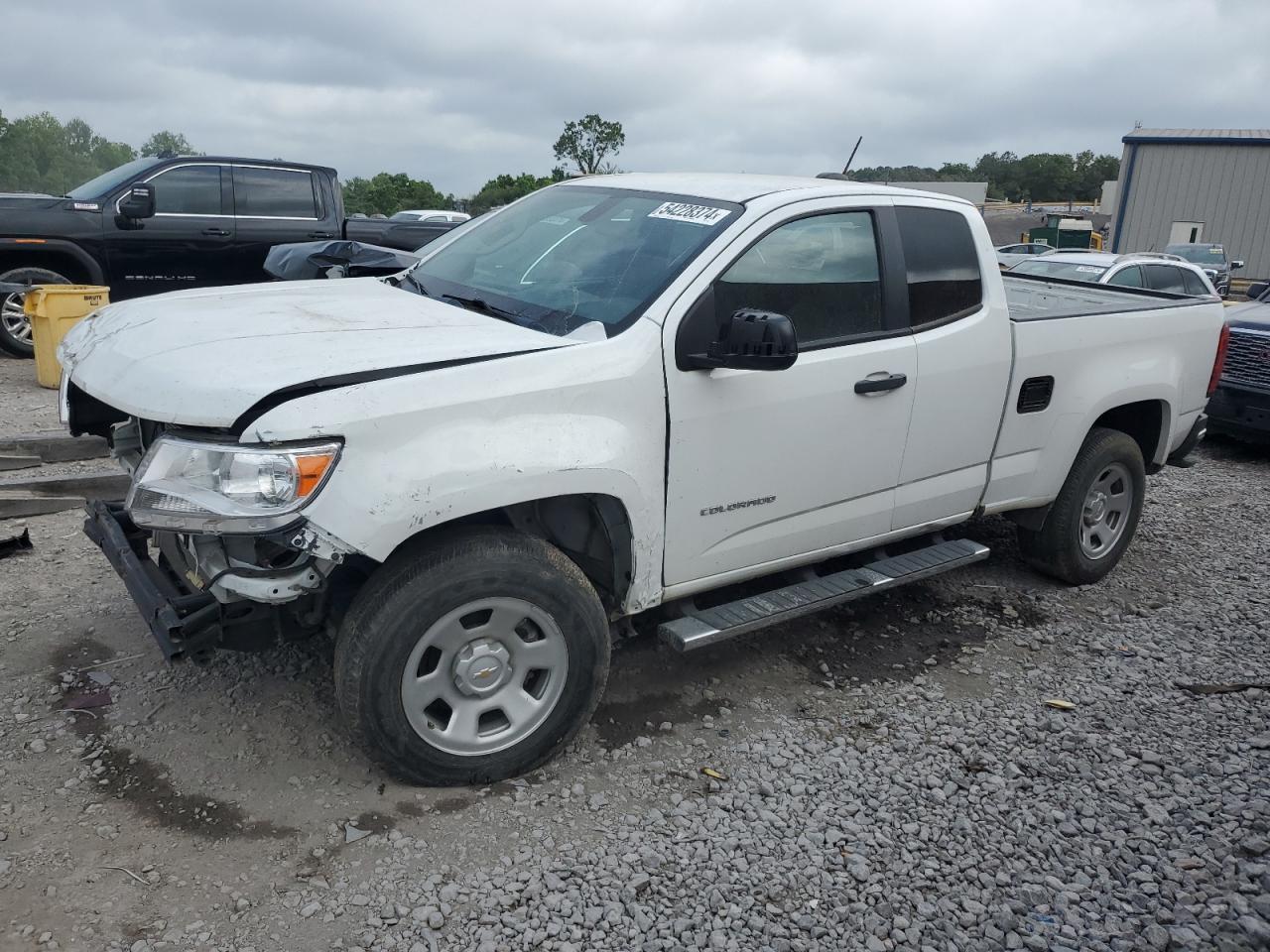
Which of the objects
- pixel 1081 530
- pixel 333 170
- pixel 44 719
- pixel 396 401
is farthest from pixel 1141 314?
pixel 333 170

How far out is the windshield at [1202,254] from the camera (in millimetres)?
22359

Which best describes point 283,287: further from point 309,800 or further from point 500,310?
point 309,800

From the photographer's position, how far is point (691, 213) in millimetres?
3697

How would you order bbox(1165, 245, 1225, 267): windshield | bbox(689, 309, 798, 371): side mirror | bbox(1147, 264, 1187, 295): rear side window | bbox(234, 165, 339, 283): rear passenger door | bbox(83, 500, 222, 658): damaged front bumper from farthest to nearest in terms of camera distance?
1. bbox(1165, 245, 1225, 267): windshield
2. bbox(1147, 264, 1187, 295): rear side window
3. bbox(234, 165, 339, 283): rear passenger door
4. bbox(689, 309, 798, 371): side mirror
5. bbox(83, 500, 222, 658): damaged front bumper

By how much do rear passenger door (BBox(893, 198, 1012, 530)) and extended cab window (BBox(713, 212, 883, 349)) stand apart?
0.22 metres

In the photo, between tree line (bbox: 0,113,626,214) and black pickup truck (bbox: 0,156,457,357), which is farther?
tree line (bbox: 0,113,626,214)

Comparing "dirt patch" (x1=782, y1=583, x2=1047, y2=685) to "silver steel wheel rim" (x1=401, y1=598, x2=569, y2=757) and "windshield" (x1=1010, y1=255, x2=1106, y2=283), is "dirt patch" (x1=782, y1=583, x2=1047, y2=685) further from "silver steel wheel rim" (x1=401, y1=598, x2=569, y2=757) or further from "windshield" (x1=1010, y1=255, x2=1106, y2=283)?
"windshield" (x1=1010, y1=255, x2=1106, y2=283)

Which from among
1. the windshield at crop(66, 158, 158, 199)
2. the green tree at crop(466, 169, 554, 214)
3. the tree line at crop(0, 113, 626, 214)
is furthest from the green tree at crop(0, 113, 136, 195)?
the windshield at crop(66, 158, 158, 199)

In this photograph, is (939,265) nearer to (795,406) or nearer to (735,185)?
(735,185)

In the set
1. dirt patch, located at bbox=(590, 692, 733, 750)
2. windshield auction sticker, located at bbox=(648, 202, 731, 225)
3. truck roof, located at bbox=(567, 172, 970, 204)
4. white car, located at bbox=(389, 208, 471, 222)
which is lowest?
dirt patch, located at bbox=(590, 692, 733, 750)

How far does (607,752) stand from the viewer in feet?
11.5

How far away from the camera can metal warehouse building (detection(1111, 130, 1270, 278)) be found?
3162 centimetres

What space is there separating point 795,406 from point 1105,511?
2.60 m

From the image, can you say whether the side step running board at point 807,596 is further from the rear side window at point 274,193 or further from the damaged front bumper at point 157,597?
the rear side window at point 274,193
